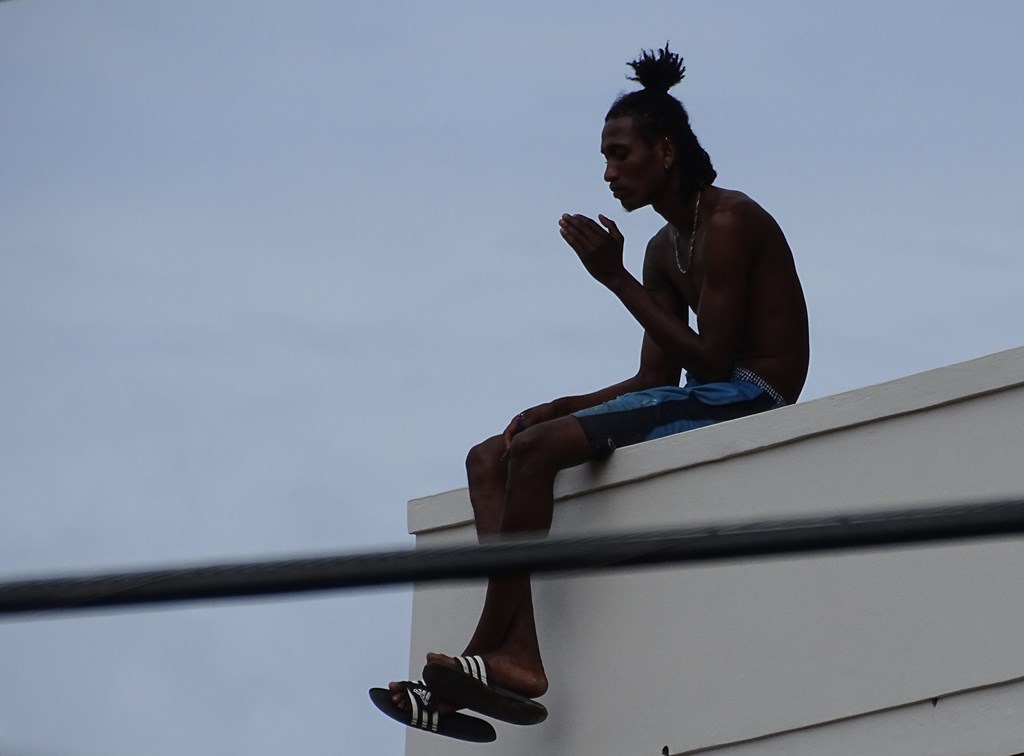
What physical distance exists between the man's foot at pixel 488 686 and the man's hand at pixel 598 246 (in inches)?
47.9

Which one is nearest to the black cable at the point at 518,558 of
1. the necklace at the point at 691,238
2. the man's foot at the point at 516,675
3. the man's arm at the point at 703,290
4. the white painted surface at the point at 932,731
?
the white painted surface at the point at 932,731

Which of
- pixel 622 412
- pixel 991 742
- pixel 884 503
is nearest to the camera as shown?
pixel 991 742

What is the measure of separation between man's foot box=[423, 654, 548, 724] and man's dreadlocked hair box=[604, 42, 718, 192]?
64.6 inches

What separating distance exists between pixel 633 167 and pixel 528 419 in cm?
→ 85

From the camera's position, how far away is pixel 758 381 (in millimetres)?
5387

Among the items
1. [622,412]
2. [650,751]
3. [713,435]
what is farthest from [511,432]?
[650,751]

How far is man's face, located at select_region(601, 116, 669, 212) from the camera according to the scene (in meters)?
5.60

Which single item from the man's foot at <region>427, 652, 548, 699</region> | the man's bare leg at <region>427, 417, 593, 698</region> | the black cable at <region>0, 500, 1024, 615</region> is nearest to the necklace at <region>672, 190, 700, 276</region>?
the man's bare leg at <region>427, 417, 593, 698</region>

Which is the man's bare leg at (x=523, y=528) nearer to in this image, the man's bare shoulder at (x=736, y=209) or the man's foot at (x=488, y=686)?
the man's foot at (x=488, y=686)

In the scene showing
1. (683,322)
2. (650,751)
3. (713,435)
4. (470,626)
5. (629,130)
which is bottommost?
(650,751)

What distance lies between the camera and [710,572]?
16.1ft

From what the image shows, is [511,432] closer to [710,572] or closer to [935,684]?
[710,572]

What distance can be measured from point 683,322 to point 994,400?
48.5 inches

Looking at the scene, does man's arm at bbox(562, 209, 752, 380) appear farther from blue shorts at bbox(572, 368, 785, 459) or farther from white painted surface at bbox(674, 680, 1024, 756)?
white painted surface at bbox(674, 680, 1024, 756)
